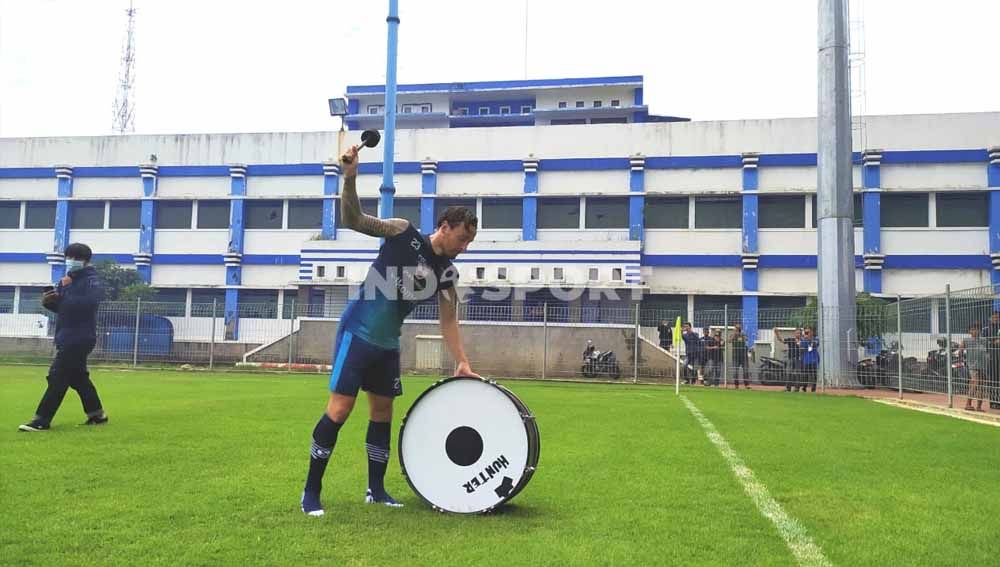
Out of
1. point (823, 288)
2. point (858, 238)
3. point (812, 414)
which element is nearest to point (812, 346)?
point (823, 288)

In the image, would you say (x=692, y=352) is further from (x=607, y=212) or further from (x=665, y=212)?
(x=607, y=212)

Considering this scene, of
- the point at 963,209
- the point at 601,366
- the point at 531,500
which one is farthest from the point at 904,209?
the point at 531,500

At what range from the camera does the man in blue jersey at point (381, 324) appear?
4625mm

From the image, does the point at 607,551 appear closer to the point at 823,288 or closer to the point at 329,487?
the point at 329,487

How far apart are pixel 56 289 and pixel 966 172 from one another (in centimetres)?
3207

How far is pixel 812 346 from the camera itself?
2022 cm

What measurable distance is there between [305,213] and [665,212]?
1595 cm

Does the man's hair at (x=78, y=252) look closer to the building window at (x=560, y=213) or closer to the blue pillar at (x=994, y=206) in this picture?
the building window at (x=560, y=213)

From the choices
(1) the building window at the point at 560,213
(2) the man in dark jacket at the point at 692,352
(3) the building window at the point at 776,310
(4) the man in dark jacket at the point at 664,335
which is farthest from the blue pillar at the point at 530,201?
(2) the man in dark jacket at the point at 692,352

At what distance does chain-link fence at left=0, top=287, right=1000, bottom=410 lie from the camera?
19.4 m

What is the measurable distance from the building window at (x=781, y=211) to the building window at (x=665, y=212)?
2.99 metres

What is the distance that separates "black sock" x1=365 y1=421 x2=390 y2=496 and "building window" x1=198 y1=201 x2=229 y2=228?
34.3 metres

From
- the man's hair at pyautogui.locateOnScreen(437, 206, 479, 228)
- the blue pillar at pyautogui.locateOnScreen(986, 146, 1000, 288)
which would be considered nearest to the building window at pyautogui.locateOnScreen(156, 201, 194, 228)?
the blue pillar at pyautogui.locateOnScreen(986, 146, 1000, 288)

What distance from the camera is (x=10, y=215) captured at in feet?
128
